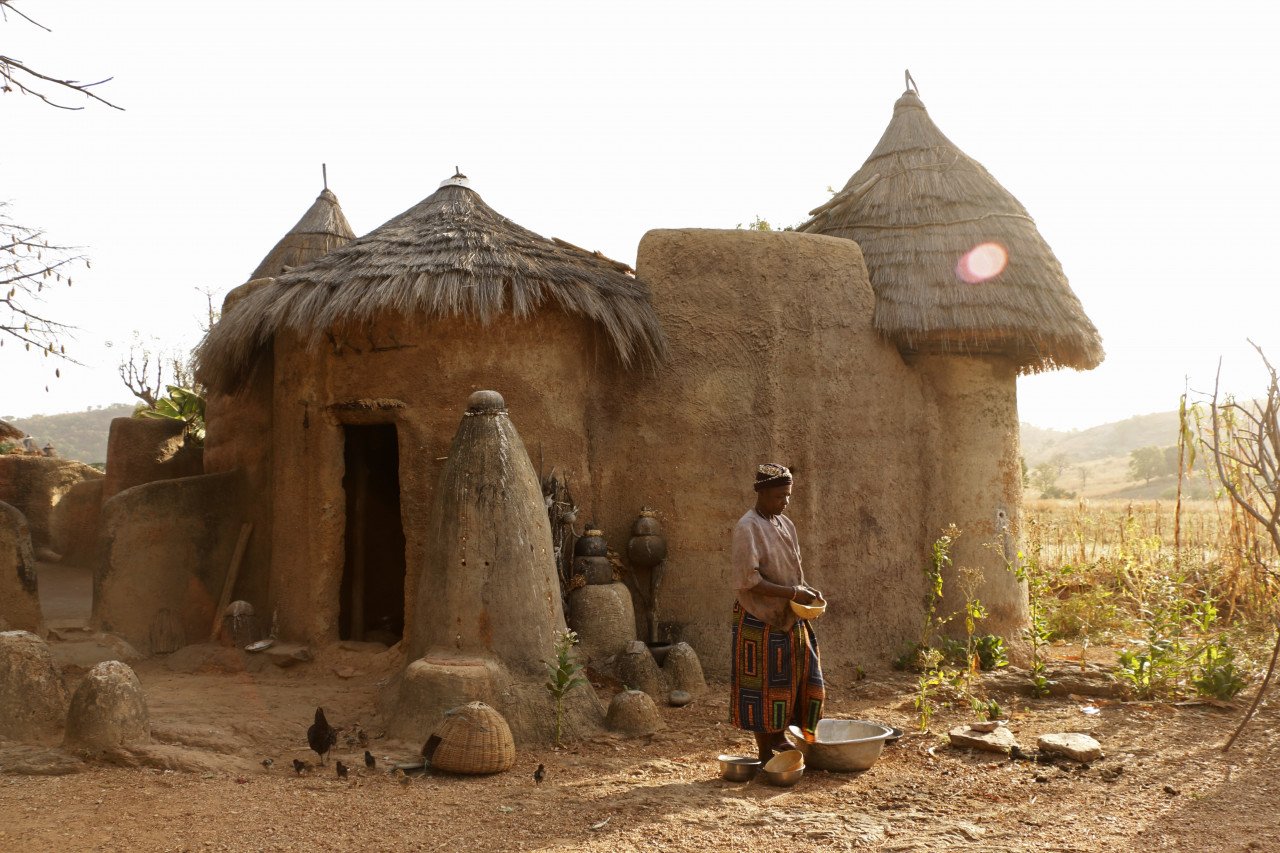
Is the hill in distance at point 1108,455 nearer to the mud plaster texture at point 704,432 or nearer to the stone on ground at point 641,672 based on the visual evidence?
the mud plaster texture at point 704,432

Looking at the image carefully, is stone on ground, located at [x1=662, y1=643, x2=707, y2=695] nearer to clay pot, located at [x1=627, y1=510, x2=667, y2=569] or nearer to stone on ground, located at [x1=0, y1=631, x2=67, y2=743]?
clay pot, located at [x1=627, y1=510, x2=667, y2=569]

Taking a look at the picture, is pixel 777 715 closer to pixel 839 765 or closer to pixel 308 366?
pixel 839 765

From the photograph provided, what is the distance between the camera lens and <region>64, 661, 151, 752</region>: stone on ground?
4.71m

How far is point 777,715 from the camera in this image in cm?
472

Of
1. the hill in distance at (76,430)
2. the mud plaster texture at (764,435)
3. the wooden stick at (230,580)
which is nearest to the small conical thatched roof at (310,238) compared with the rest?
the wooden stick at (230,580)

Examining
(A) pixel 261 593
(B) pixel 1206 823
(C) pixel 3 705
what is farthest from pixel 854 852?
(A) pixel 261 593

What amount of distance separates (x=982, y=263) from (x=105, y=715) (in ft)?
19.5

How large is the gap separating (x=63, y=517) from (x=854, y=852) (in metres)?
10.6

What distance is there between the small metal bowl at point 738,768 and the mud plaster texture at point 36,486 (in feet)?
32.5

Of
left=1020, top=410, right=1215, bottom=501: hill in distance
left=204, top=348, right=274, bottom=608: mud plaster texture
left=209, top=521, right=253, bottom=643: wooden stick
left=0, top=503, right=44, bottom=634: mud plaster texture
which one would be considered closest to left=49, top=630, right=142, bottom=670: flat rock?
left=0, top=503, right=44, bottom=634: mud plaster texture

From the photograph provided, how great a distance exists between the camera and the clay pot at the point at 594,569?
6.48 metres

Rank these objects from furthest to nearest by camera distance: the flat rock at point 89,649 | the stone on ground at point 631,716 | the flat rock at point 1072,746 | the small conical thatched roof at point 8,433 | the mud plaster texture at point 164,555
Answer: the small conical thatched roof at point 8,433 → the mud plaster texture at point 164,555 → the flat rock at point 89,649 → the stone on ground at point 631,716 → the flat rock at point 1072,746

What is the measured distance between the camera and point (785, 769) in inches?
181

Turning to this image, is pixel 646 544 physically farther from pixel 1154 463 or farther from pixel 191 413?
pixel 1154 463
